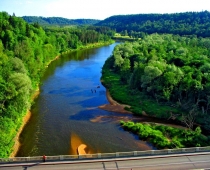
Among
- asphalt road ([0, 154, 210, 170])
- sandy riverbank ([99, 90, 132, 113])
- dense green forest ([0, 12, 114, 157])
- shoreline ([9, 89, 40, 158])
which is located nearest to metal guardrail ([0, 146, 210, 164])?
asphalt road ([0, 154, 210, 170])

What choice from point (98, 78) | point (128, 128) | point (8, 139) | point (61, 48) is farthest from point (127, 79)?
point (61, 48)

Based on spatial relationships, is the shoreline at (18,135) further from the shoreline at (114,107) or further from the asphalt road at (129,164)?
the shoreline at (114,107)

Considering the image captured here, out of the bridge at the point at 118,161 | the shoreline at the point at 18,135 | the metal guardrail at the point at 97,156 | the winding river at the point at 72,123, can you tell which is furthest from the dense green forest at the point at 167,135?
the shoreline at the point at 18,135

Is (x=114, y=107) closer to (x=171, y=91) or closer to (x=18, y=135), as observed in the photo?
(x=171, y=91)

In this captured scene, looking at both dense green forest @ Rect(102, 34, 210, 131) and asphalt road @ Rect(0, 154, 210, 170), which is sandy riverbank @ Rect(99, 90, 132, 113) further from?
asphalt road @ Rect(0, 154, 210, 170)

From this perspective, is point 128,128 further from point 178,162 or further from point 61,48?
point 61,48

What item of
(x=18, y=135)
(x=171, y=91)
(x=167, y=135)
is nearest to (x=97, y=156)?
(x=167, y=135)
